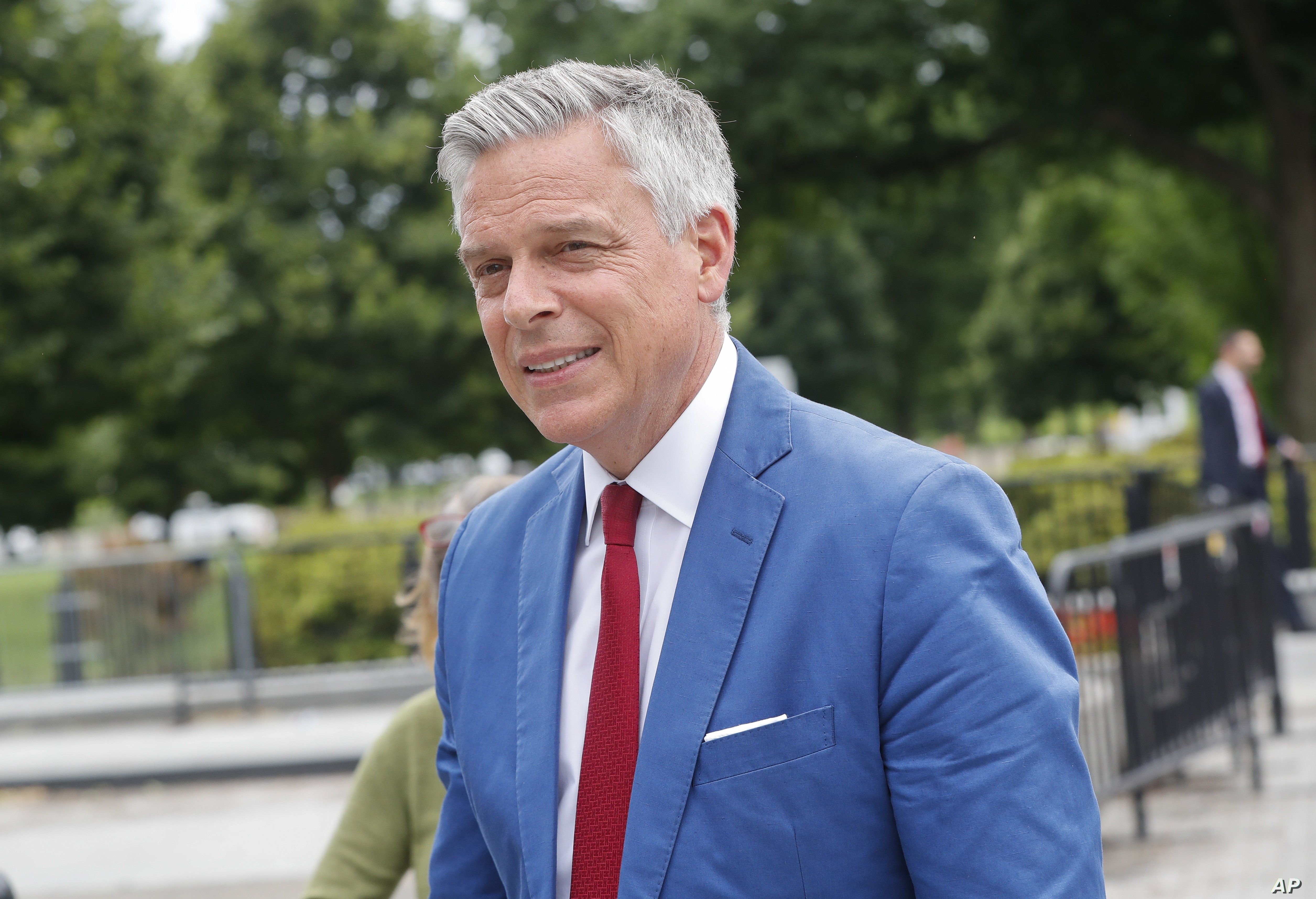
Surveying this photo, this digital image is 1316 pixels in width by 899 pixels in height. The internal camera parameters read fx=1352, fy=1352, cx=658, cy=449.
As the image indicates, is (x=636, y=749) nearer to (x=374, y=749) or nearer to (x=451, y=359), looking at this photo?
(x=374, y=749)

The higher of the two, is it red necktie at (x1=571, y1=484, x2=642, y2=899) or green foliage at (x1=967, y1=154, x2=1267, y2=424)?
green foliage at (x1=967, y1=154, x2=1267, y2=424)

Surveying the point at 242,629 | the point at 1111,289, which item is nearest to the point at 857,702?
the point at 242,629

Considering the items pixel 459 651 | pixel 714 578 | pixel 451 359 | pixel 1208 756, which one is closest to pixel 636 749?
pixel 714 578

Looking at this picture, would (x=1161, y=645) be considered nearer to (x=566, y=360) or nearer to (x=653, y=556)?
(x=653, y=556)

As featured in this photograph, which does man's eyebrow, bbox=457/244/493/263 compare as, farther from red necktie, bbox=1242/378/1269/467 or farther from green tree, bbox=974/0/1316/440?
green tree, bbox=974/0/1316/440

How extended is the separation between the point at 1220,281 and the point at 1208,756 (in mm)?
20155

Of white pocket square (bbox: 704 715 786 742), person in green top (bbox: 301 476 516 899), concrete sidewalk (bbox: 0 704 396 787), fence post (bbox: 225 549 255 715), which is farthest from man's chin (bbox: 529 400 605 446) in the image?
fence post (bbox: 225 549 255 715)

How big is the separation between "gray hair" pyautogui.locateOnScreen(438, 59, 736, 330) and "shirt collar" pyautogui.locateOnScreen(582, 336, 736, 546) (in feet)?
0.75

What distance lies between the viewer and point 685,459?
1.77 m

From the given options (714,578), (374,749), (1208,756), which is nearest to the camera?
(714,578)

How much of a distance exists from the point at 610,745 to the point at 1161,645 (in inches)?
198

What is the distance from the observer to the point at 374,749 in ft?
9.32

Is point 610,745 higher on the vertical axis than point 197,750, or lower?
higher

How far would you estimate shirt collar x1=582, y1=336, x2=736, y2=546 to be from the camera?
5.76ft
